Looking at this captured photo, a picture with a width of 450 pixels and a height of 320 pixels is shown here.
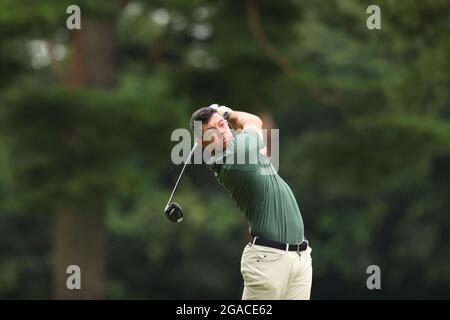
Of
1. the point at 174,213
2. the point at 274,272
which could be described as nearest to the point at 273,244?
the point at 274,272

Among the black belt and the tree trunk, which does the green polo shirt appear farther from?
the tree trunk

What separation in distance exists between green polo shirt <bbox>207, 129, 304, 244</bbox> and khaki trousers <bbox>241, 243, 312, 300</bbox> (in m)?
0.09

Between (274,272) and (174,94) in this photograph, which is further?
(174,94)

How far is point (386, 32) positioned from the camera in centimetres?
1617

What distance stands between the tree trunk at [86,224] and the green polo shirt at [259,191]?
13.0 m

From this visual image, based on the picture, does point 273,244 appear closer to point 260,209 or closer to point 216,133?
point 260,209

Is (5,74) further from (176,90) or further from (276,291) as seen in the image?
(276,291)

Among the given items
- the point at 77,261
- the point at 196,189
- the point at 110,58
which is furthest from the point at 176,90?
the point at 196,189

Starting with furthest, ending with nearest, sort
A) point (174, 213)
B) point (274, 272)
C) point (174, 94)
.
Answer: point (174, 94)
point (174, 213)
point (274, 272)

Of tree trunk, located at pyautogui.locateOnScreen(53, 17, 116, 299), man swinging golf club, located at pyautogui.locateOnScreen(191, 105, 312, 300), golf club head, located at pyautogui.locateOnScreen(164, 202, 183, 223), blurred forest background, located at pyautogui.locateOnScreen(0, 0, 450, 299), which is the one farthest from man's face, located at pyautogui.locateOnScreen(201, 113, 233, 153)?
tree trunk, located at pyautogui.locateOnScreen(53, 17, 116, 299)

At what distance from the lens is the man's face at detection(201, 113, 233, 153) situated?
21.0ft

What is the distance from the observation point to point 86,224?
1941 centimetres

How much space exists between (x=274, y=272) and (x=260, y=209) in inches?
14.5

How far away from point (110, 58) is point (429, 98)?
21.3 ft
